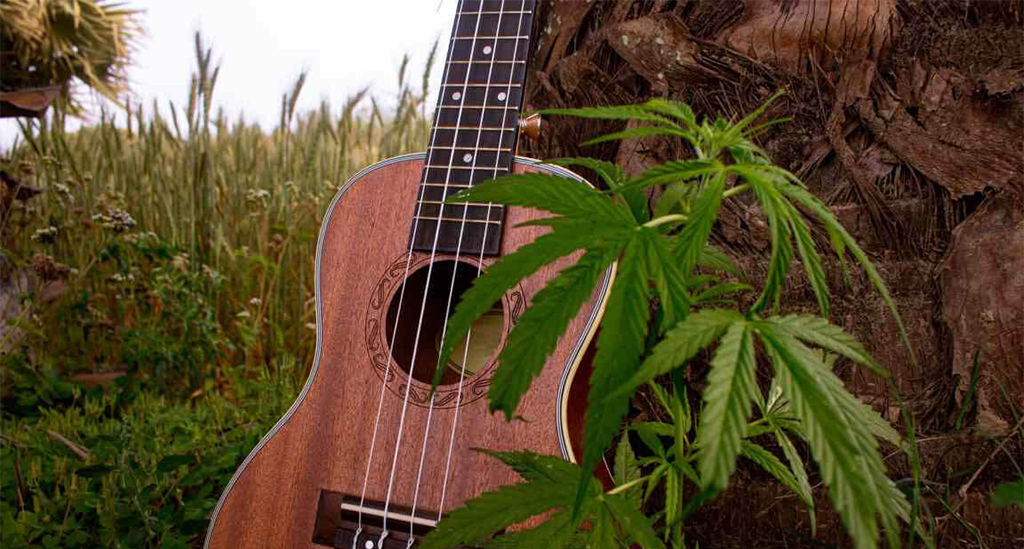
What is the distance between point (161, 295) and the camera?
2.32m

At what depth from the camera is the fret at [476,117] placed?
125cm

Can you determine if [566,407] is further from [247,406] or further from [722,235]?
[247,406]

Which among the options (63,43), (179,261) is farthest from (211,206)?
(63,43)

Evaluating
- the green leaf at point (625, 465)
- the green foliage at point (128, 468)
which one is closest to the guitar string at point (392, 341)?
the green leaf at point (625, 465)

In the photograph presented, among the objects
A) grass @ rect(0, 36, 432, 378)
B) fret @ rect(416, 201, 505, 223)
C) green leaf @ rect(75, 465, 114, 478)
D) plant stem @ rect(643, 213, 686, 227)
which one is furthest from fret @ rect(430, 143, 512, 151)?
grass @ rect(0, 36, 432, 378)

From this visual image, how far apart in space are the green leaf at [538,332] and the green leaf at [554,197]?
5 centimetres

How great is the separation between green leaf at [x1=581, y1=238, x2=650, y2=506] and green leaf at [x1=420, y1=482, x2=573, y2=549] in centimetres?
18

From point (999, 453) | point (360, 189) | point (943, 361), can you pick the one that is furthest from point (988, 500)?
point (360, 189)

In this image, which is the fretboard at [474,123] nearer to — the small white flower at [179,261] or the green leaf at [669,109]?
the green leaf at [669,109]

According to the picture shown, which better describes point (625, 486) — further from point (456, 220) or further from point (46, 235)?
point (46, 235)

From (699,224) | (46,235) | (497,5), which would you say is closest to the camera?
(699,224)

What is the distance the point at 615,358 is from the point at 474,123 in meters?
0.88

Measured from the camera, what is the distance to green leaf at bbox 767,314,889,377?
56cm

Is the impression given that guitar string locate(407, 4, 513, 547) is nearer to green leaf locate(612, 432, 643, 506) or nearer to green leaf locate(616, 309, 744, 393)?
green leaf locate(612, 432, 643, 506)
